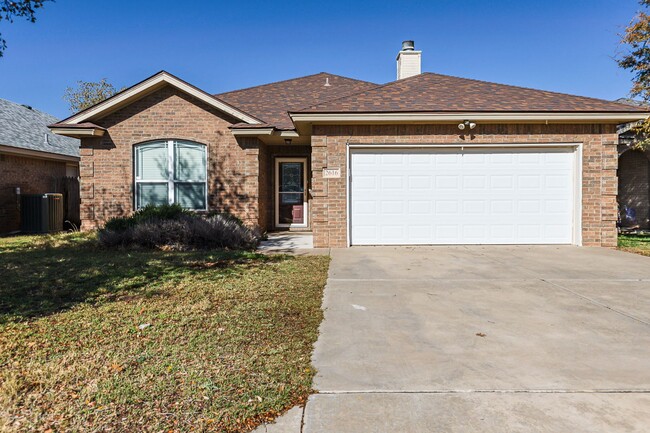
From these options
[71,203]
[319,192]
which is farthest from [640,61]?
[71,203]

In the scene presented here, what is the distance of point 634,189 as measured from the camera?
1616 centimetres

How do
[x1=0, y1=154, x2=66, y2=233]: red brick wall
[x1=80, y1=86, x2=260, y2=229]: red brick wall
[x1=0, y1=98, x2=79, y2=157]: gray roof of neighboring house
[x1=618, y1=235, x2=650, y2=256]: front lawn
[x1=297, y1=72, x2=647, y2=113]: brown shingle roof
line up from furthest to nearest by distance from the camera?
[x1=0, y1=98, x2=79, y2=157]: gray roof of neighboring house → [x1=0, y1=154, x2=66, y2=233]: red brick wall → [x1=80, y1=86, x2=260, y2=229]: red brick wall → [x1=297, y1=72, x2=647, y2=113]: brown shingle roof → [x1=618, y1=235, x2=650, y2=256]: front lawn

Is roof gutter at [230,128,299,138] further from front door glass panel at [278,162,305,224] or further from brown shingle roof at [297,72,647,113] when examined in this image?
front door glass panel at [278,162,305,224]

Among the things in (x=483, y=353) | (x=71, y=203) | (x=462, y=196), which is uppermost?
(x=462, y=196)

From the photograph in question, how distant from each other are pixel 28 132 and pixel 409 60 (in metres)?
15.0

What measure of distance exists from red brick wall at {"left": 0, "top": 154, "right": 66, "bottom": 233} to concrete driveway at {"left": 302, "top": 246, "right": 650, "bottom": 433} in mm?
13058

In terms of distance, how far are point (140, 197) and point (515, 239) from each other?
34.2 ft

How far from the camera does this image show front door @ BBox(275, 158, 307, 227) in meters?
14.1

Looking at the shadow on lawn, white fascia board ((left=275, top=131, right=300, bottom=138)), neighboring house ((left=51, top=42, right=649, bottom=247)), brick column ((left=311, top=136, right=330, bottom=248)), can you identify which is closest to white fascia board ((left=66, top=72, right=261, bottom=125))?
white fascia board ((left=275, top=131, right=300, bottom=138))

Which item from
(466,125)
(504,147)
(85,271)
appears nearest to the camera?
(85,271)

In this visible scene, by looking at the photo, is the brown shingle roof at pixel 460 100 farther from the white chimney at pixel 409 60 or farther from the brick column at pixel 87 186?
the brick column at pixel 87 186

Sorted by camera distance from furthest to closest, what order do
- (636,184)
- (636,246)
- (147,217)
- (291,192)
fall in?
(636,184)
(291,192)
(636,246)
(147,217)

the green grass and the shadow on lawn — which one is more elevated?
the shadow on lawn

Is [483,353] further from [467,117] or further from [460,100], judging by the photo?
[460,100]
